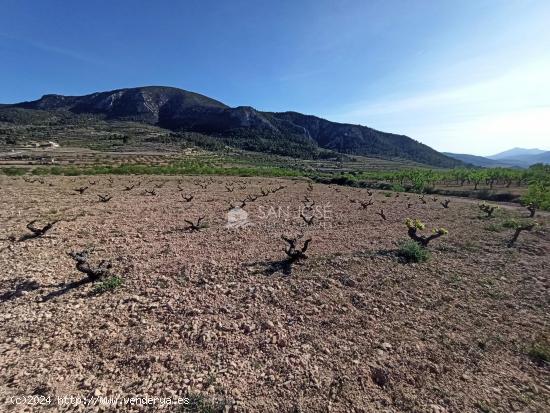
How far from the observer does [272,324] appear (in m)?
8.10

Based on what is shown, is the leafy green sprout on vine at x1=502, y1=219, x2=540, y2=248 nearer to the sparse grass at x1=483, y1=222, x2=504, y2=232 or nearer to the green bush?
the sparse grass at x1=483, y1=222, x2=504, y2=232

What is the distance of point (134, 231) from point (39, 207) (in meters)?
11.0

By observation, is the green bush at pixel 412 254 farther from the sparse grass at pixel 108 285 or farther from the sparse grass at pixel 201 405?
the sparse grass at pixel 108 285

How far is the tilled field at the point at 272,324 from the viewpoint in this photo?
6.09m

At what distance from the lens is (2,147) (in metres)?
87.0

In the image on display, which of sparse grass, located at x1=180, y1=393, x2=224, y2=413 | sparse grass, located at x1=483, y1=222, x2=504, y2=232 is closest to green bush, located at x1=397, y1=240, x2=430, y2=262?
sparse grass, located at x1=483, y1=222, x2=504, y2=232

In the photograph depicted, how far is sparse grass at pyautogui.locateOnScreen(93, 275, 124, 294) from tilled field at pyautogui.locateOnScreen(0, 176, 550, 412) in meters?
0.08

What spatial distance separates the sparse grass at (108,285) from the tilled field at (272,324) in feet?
0.27

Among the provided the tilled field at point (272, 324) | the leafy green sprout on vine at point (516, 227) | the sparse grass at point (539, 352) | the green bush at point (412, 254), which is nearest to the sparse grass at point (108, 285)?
the tilled field at point (272, 324)

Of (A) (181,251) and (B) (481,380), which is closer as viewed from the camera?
(B) (481,380)

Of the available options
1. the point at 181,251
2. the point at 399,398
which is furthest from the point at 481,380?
the point at 181,251

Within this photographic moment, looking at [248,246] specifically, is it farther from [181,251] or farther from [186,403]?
[186,403]

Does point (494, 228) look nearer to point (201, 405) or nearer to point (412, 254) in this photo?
point (412, 254)

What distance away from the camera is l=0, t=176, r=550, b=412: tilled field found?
6094 mm
